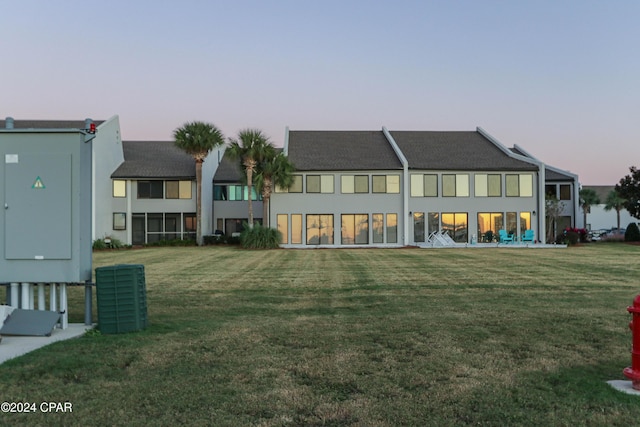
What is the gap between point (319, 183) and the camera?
36.2m

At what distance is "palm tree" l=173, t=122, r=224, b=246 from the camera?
117ft

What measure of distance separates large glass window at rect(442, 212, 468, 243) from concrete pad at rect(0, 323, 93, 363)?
31108 mm

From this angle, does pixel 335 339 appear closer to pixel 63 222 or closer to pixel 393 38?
pixel 63 222

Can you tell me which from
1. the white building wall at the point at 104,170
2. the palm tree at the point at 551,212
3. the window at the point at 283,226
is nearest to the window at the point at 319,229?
the window at the point at 283,226

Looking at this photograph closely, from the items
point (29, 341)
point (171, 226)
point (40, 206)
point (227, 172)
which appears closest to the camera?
point (29, 341)

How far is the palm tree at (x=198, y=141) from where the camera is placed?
35.7 metres

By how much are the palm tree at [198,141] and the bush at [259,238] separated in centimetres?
508

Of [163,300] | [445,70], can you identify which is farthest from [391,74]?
[163,300]

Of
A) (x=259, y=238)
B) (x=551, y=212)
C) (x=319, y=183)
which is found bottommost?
(x=259, y=238)

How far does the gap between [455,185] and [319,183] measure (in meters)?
9.53

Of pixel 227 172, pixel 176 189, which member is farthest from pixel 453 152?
pixel 176 189

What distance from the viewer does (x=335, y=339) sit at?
725 cm

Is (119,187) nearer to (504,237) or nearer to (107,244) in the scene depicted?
(107,244)

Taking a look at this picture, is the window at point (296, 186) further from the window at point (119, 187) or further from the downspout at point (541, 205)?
the downspout at point (541, 205)
